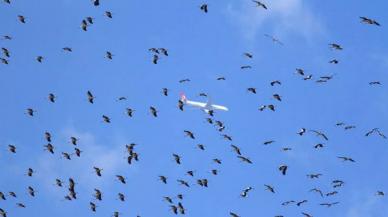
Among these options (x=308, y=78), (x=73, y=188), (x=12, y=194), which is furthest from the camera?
(x=12, y=194)

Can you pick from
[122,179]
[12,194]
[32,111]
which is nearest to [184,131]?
[122,179]

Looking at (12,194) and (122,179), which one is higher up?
(12,194)

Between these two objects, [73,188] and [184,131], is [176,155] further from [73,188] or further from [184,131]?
[73,188]

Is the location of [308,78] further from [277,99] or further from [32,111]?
[32,111]

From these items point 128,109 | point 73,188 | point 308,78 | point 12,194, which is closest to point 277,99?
point 308,78

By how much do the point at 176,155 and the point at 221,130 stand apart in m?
5.88

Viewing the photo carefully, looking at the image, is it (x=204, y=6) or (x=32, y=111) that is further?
(x=32, y=111)

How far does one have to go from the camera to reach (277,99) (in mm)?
114938

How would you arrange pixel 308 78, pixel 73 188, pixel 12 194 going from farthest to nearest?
pixel 12 194 < pixel 73 188 < pixel 308 78

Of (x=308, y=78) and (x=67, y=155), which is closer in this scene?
(x=308, y=78)

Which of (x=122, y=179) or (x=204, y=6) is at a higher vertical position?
(x=204, y=6)

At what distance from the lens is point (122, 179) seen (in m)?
110

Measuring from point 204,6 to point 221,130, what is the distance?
13.6 meters

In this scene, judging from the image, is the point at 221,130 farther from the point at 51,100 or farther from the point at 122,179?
the point at 51,100
